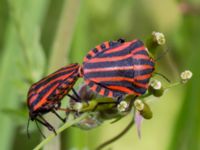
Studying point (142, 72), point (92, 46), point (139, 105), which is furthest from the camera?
point (92, 46)

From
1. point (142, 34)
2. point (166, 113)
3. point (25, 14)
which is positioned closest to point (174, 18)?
point (142, 34)

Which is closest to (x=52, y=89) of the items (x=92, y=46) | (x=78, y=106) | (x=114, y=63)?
(x=78, y=106)

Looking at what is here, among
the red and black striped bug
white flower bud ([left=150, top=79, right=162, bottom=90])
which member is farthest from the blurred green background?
white flower bud ([left=150, top=79, right=162, bottom=90])

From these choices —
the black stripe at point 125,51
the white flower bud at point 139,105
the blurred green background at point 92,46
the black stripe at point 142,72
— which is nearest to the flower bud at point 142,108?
the white flower bud at point 139,105

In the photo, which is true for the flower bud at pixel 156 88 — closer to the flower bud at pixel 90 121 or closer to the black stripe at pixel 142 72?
the black stripe at pixel 142 72

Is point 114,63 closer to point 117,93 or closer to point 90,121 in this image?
point 117,93

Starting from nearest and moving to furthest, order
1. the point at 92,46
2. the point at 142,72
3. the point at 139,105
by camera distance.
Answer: the point at 139,105
the point at 142,72
the point at 92,46
